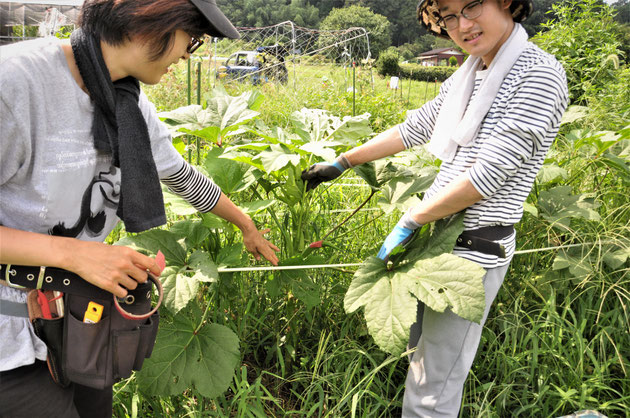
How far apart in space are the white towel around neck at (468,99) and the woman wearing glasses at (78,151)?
0.78 meters

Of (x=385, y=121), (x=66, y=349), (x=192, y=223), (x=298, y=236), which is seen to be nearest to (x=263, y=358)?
(x=298, y=236)

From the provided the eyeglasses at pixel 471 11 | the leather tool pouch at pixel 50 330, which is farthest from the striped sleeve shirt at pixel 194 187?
the eyeglasses at pixel 471 11

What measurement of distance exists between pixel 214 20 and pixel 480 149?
88 cm

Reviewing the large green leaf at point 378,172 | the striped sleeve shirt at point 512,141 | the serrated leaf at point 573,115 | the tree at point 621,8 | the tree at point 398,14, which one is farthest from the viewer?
the tree at point 398,14

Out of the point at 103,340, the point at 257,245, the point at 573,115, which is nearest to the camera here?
the point at 103,340

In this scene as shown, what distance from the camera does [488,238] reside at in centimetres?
167

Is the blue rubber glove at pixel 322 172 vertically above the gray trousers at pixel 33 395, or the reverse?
the blue rubber glove at pixel 322 172

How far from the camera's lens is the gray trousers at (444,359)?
5.63 ft

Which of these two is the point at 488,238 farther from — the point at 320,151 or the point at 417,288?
the point at 320,151

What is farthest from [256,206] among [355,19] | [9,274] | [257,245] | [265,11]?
[355,19]

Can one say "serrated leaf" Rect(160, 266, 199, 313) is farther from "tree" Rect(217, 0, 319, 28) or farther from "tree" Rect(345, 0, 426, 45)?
"tree" Rect(345, 0, 426, 45)

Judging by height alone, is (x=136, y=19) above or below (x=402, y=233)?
above

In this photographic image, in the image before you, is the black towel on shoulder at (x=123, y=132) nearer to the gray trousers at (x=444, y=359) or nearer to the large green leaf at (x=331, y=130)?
the large green leaf at (x=331, y=130)

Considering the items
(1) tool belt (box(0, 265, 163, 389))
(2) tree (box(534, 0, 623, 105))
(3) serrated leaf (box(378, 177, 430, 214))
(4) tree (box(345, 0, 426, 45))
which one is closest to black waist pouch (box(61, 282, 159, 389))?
(1) tool belt (box(0, 265, 163, 389))
